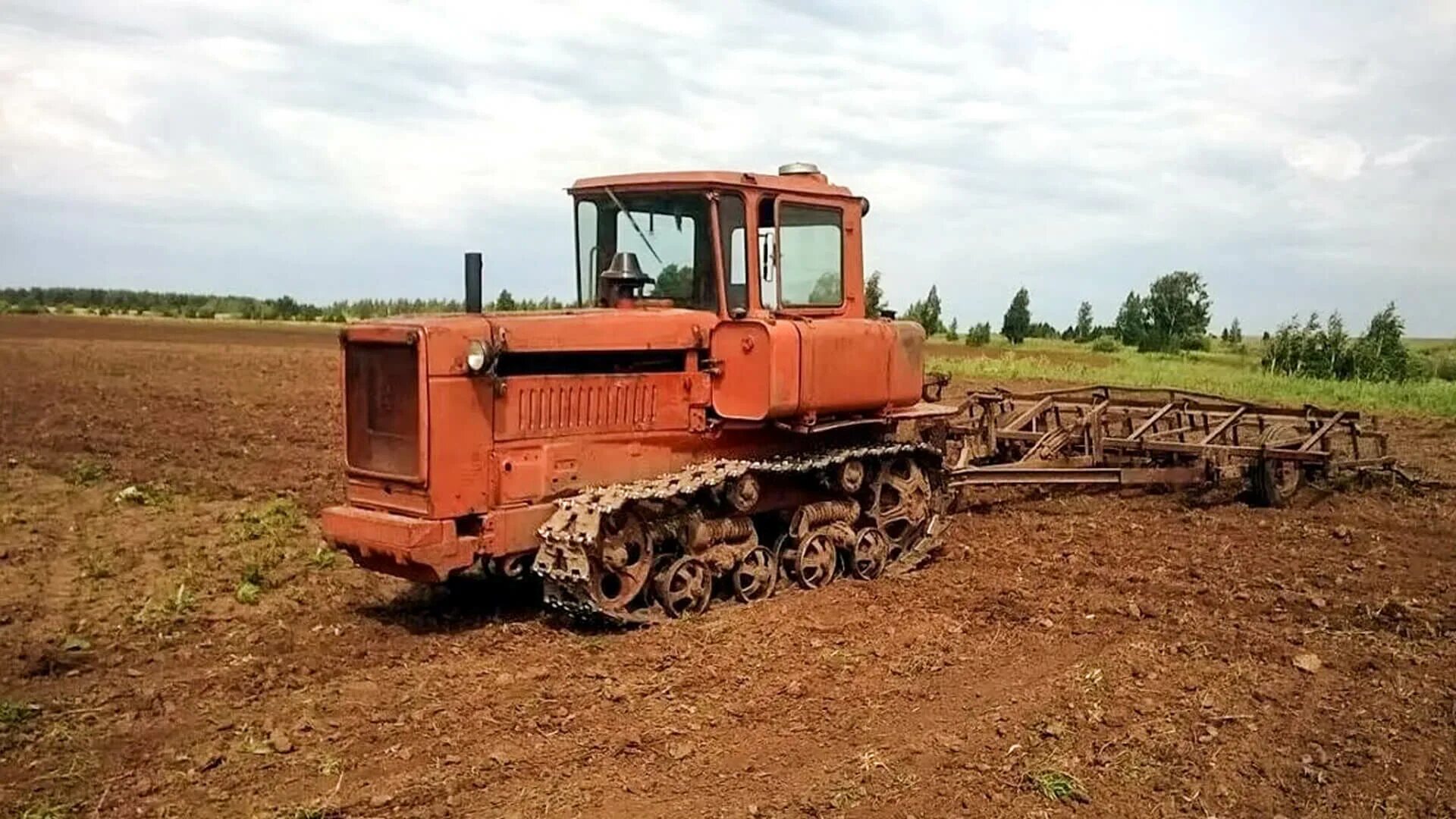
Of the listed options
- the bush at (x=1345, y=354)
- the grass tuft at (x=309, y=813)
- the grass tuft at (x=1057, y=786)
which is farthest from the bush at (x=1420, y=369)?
the grass tuft at (x=309, y=813)

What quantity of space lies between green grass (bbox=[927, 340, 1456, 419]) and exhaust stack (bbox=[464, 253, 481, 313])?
63.0 ft

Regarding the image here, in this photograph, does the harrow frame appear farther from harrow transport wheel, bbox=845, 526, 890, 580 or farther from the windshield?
the windshield

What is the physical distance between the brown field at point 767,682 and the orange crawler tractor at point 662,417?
528mm

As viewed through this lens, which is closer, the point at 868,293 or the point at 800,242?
the point at 800,242

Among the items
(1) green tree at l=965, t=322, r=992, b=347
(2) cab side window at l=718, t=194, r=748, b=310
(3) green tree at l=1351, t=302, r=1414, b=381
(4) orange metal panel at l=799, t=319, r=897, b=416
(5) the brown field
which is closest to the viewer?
(5) the brown field

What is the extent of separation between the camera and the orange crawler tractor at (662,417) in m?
8.27

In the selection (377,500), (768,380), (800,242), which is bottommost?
(377,500)

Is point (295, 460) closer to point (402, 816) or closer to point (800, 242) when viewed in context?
point (800, 242)

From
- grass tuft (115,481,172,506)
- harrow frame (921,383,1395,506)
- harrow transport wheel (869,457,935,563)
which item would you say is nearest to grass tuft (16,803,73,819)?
harrow transport wheel (869,457,935,563)

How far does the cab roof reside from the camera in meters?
9.30

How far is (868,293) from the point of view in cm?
1205

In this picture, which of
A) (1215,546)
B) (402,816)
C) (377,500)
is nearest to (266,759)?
(402,816)

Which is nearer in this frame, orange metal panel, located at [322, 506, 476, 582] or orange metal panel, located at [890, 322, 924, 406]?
orange metal panel, located at [322, 506, 476, 582]

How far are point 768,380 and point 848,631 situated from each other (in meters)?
1.87
